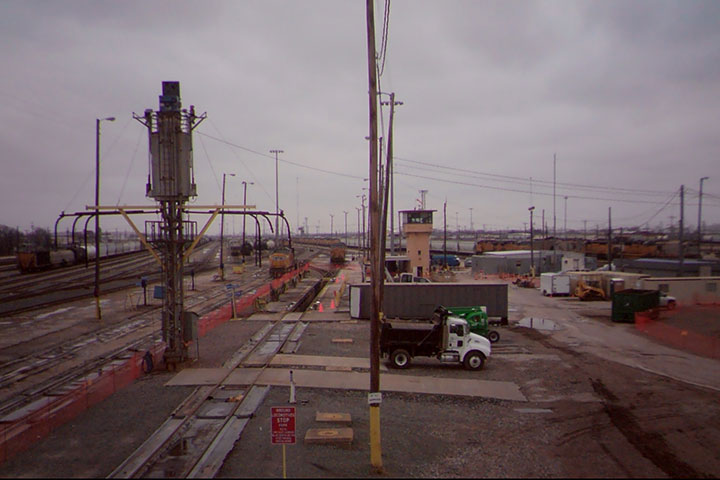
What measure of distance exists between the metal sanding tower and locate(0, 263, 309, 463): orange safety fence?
1.80 m

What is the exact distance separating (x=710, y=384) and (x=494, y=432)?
11009 millimetres

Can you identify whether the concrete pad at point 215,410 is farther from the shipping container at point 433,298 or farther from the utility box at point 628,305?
the utility box at point 628,305

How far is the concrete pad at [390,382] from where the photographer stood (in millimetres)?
17266

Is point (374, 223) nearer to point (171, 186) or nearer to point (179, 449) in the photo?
point (179, 449)

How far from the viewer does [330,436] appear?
39.8 ft

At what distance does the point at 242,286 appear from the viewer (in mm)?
55594

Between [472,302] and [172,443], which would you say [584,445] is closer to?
[172,443]

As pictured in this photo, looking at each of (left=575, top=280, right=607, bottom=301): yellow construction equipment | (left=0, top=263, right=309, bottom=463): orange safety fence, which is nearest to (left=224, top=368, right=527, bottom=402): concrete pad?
(left=0, top=263, right=309, bottom=463): orange safety fence

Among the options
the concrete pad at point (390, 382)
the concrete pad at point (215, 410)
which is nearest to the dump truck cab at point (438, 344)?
the concrete pad at point (390, 382)

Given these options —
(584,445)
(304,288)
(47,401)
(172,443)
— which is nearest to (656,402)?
(584,445)

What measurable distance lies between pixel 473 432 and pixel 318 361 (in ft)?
30.4

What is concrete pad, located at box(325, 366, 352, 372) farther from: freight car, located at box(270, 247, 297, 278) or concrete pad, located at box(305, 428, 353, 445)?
freight car, located at box(270, 247, 297, 278)

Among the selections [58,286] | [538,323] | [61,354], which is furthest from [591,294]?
[58,286]

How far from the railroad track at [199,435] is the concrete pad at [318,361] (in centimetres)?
116
